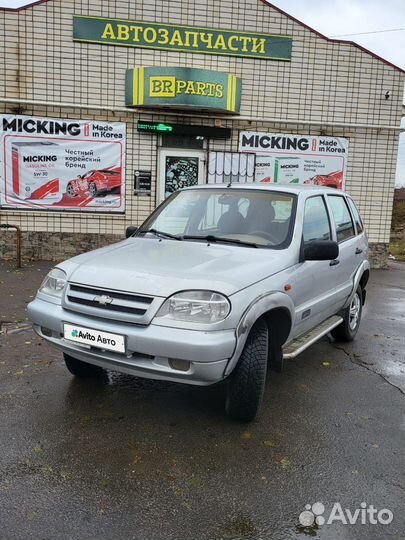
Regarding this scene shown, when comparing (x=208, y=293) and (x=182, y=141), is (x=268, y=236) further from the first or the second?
(x=182, y=141)

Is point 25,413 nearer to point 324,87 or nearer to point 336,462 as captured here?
point 336,462

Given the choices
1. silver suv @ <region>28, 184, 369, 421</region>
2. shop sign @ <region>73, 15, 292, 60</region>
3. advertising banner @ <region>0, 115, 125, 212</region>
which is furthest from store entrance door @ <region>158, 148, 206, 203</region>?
silver suv @ <region>28, 184, 369, 421</region>

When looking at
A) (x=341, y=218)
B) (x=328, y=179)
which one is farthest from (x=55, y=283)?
(x=328, y=179)

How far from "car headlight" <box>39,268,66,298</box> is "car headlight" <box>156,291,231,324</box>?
0.94 m

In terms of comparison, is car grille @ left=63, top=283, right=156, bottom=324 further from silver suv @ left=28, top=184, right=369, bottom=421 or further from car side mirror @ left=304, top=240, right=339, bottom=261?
car side mirror @ left=304, top=240, right=339, bottom=261

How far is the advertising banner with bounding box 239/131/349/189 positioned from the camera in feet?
35.4

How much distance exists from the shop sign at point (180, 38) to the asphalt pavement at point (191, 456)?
7557mm

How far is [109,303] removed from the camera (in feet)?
10.8

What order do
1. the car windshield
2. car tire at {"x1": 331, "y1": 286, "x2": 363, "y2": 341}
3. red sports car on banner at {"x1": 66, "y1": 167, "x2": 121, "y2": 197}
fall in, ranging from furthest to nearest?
red sports car on banner at {"x1": 66, "y1": 167, "x2": 121, "y2": 197} → car tire at {"x1": 331, "y1": 286, "x2": 363, "y2": 341} → the car windshield

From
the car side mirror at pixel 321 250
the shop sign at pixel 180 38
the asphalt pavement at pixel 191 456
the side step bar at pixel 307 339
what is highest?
the shop sign at pixel 180 38

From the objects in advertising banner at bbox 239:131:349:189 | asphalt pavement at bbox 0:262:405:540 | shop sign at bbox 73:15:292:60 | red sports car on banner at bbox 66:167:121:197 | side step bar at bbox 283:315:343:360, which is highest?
shop sign at bbox 73:15:292:60

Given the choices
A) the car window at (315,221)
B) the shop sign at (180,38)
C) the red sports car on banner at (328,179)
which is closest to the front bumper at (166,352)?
the car window at (315,221)

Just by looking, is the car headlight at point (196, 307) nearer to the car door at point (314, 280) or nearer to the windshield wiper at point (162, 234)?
the car door at point (314, 280)

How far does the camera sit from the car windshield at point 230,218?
4184 millimetres
